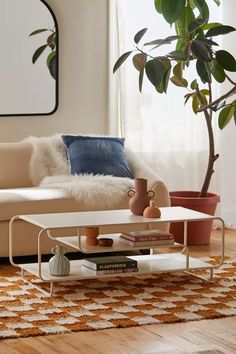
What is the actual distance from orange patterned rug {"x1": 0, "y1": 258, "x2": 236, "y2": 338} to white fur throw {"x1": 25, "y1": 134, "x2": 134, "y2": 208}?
2.27 feet

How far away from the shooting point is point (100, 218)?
205 inches

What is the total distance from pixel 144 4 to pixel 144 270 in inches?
106

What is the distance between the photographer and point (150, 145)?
23.9 ft

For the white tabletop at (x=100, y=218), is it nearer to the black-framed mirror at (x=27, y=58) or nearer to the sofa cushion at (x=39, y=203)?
the sofa cushion at (x=39, y=203)

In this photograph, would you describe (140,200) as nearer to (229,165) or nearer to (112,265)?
(112,265)

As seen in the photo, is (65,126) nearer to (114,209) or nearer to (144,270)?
(114,209)

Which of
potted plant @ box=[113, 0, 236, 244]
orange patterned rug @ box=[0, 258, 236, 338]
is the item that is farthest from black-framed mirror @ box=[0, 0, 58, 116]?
orange patterned rug @ box=[0, 258, 236, 338]

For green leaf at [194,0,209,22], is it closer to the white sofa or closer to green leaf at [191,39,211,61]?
green leaf at [191,39,211,61]

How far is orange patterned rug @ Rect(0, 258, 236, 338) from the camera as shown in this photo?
14.5ft

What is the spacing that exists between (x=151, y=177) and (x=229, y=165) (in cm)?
161

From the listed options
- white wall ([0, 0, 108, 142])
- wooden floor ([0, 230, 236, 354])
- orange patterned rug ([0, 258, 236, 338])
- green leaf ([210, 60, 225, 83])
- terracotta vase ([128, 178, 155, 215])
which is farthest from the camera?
white wall ([0, 0, 108, 142])

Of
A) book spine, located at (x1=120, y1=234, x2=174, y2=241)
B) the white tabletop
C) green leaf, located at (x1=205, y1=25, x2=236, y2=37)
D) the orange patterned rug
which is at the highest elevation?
green leaf, located at (x1=205, y1=25, x2=236, y2=37)

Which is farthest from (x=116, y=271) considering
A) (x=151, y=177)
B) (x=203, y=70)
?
(x=203, y=70)

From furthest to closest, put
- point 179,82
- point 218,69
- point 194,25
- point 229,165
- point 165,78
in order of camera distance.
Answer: point 229,165 → point 179,82 → point 218,69 → point 165,78 → point 194,25
